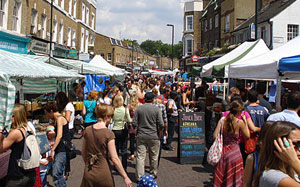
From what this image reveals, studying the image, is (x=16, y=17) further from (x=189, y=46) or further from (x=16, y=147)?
(x=189, y=46)

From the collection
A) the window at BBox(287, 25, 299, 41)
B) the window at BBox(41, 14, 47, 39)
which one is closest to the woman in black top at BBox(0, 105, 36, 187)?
the window at BBox(41, 14, 47, 39)

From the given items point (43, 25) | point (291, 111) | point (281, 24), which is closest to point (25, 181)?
point (291, 111)

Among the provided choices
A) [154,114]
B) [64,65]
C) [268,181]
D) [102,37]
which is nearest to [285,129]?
[268,181]

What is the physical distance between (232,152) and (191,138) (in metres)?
3.32

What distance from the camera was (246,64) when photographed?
774 cm

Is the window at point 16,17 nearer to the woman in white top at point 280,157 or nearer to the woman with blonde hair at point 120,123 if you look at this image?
the woman with blonde hair at point 120,123

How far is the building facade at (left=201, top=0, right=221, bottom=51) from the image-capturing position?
3508 centimetres

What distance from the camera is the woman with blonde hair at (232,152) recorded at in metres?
4.63

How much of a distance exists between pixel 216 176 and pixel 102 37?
2006 inches

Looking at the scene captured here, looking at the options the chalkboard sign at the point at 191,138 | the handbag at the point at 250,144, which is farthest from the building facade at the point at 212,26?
the handbag at the point at 250,144

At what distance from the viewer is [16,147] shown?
383cm

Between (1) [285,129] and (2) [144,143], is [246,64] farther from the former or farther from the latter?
(1) [285,129]

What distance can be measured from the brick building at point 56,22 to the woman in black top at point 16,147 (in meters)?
13.4

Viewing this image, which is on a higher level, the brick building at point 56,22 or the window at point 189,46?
the window at point 189,46
